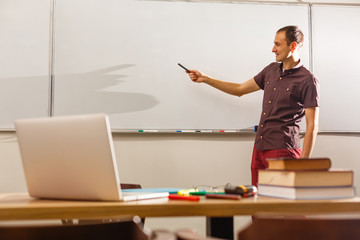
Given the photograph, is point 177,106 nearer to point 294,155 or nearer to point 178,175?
point 178,175

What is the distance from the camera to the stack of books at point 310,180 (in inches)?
48.3

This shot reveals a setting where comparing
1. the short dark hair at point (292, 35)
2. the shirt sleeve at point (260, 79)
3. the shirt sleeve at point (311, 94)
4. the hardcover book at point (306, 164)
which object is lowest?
the hardcover book at point (306, 164)

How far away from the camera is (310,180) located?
4.05 feet

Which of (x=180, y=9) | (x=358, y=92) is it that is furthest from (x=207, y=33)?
(x=358, y=92)

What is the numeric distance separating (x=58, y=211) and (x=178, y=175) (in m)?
2.22

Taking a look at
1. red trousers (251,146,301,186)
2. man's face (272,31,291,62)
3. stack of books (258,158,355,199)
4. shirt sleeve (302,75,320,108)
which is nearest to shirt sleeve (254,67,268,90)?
man's face (272,31,291,62)

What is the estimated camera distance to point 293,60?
2.85 metres

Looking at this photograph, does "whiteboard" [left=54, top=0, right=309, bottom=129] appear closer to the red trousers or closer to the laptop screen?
the red trousers

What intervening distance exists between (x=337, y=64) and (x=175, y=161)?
1.63 metres

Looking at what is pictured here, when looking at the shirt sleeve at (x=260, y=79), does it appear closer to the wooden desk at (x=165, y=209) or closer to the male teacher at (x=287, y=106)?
the male teacher at (x=287, y=106)

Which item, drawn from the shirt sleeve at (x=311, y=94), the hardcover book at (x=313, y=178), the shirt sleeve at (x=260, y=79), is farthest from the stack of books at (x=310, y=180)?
the shirt sleeve at (x=260, y=79)

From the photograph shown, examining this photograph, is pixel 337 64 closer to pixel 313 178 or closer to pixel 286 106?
pixel 286 106

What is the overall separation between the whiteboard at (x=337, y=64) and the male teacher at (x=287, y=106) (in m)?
0.62

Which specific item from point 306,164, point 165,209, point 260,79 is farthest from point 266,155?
point 165,209
